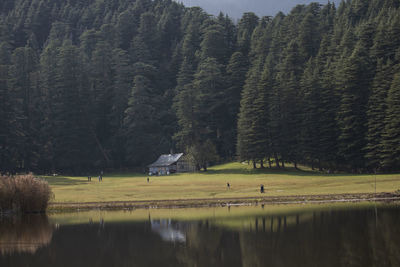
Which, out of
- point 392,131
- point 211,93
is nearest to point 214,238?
point 392,131

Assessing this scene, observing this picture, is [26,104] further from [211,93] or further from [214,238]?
[214,238]

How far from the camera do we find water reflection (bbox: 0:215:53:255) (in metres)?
25.2

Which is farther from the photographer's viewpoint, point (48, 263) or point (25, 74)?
point (25, 74)

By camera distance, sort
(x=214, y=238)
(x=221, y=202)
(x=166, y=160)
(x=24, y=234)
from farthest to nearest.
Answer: (x=166, y=160) < (x=221, y=202) < (x=24, y=234) < (x=214, y=238)

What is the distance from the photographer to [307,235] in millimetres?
25375

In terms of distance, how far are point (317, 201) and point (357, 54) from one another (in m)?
50.9

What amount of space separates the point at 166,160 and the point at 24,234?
246ft

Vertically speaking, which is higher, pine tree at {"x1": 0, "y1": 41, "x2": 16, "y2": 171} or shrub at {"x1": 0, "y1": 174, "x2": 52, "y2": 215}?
pine tree at {"x1": 0, "y1": 41, "x2": 16, "y2": 171}

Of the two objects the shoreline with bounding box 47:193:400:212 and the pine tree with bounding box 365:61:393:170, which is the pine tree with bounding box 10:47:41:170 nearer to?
the shoreline with bounding box 47:193:400:212

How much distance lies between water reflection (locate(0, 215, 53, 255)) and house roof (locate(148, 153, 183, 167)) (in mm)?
64075

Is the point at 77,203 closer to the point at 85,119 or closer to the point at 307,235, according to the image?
the point at 307,235

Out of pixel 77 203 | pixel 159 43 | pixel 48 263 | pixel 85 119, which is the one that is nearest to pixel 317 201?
pixel 77 203

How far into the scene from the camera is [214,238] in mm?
26297

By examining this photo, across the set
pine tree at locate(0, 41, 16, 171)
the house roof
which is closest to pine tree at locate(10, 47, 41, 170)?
Result: pine tree at locate(0, 41, 16, 171)
